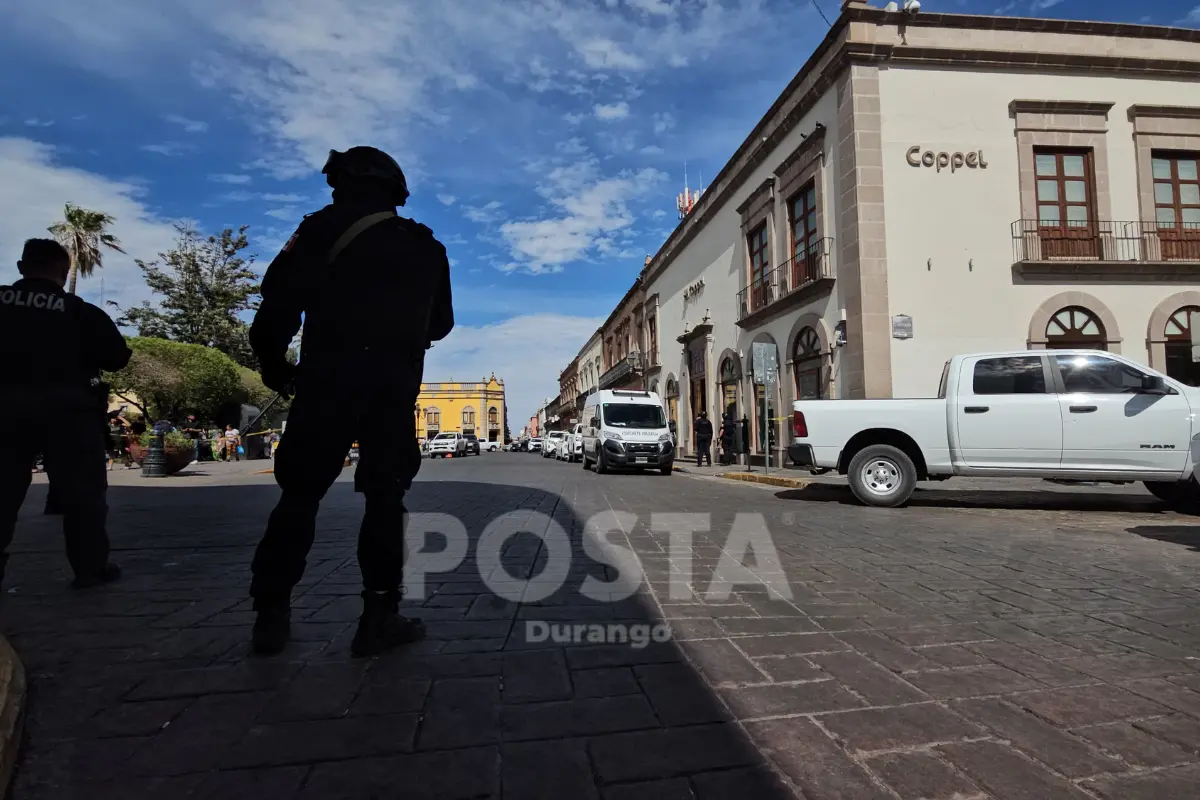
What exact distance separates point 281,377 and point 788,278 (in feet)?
55.5

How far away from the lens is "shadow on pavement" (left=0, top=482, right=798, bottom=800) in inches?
68.9

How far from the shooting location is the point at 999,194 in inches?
588

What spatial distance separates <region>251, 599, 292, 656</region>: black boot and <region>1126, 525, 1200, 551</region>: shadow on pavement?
632cm

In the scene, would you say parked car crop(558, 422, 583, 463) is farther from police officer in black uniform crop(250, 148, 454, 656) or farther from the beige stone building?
police officer in black uniform crop(250, 148, 454, 656)

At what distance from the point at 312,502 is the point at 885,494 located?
743 cm

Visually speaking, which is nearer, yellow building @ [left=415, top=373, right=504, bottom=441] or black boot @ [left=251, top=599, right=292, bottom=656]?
black boot @ [left=251, top=599, right=292, bottom=656]

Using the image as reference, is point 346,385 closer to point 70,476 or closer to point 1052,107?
point 70,476

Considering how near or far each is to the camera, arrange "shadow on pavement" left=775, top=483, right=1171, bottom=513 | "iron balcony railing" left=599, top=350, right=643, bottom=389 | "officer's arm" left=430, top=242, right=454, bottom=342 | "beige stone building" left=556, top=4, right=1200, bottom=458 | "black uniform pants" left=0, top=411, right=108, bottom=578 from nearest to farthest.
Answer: "officer's arm" left=430, top=242, right=454, bottom=342 < "black uniform pants" left=0, top=411, right=108, bottom=578 < "shadow on pavement" left=775, top=483, right=1171, bottom=513 < "beige stone building" left=556, top=4, right=1200, bottom=458 < "iron balcony railing" left=599, top=350, right=643, bottom=389

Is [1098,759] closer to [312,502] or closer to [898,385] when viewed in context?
[312,502]

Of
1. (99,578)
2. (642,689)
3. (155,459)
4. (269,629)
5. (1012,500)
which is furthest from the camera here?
(155,459)

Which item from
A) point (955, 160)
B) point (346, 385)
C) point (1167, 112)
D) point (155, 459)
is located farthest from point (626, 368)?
point (346, 385)

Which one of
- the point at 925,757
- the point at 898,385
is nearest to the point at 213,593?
the point at 925,757

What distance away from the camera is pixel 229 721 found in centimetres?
206

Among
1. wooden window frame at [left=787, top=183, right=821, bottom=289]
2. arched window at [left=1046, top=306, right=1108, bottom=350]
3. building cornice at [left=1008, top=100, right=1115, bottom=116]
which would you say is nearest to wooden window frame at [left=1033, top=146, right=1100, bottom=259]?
building cornice at [left=1008, top=100, right=1115, bottom=116]
